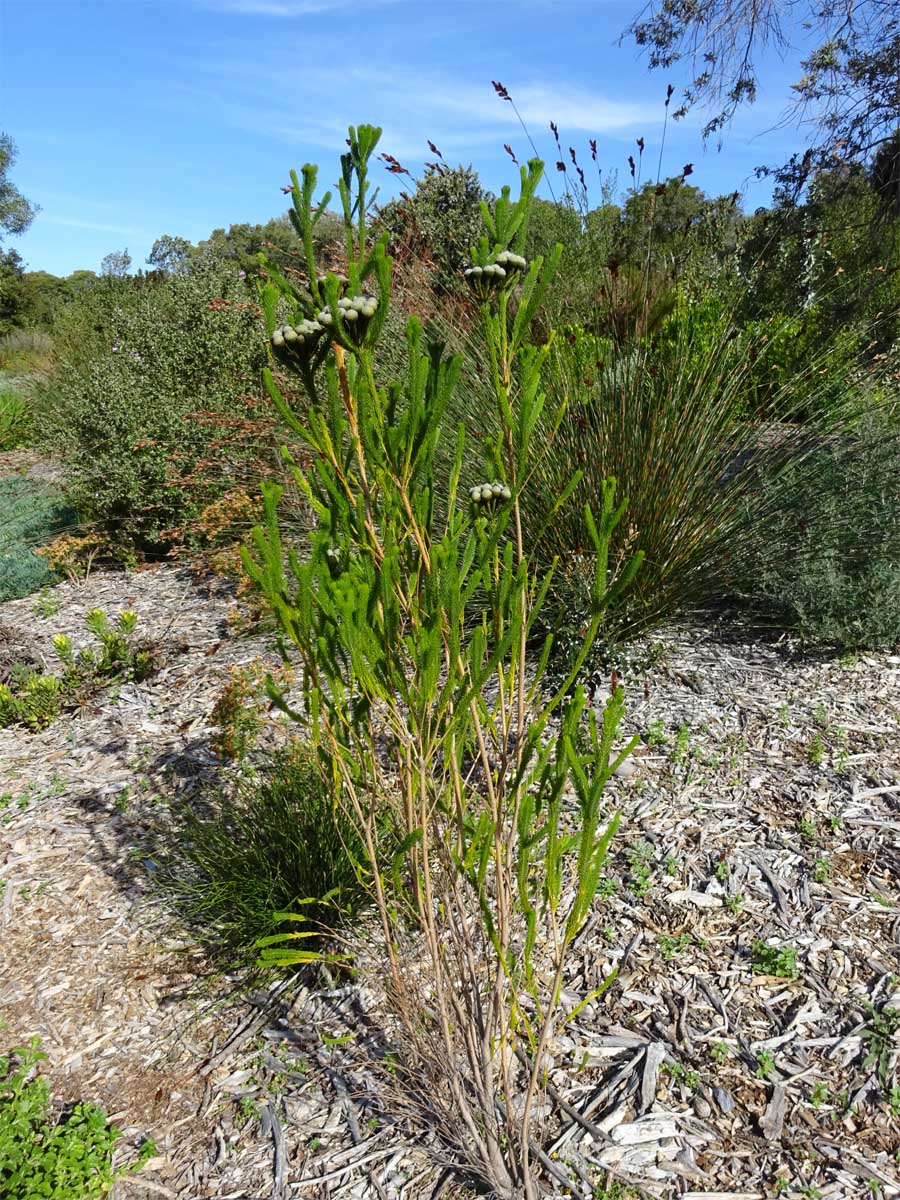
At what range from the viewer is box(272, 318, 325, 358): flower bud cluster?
1.17 meters

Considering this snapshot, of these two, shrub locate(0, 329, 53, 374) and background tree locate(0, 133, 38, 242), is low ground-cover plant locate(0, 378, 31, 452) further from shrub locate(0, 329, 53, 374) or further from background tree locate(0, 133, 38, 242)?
background tree locate(0, 133, 38, 242)

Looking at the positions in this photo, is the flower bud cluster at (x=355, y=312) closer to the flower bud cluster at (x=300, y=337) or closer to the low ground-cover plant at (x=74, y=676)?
the flower bud cluster at (x=300, y=337)

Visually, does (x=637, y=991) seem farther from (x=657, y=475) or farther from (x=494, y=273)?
(x=657, y=475)

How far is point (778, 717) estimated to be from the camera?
121 inches

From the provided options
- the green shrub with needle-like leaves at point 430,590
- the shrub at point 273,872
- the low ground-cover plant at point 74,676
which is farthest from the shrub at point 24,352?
the green shrub with needle-like leaves at point 430,590

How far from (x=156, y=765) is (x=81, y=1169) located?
1.63 meters

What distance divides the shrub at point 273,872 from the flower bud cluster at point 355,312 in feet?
4.11

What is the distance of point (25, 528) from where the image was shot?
6410 millimetres

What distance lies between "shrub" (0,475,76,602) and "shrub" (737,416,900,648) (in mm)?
4457

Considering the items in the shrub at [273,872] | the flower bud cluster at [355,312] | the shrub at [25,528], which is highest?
the flower bud cluster at [355,312]

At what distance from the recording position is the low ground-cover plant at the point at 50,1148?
1.62m

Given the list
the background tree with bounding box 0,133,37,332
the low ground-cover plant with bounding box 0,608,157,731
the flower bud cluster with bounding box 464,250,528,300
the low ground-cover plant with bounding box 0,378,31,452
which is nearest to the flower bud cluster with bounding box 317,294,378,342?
the flower bud cluster with bounding box 464,250,528,300

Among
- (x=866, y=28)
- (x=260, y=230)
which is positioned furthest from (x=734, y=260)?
(x=260, y=230)

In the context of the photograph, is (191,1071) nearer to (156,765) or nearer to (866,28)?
(156,765)
